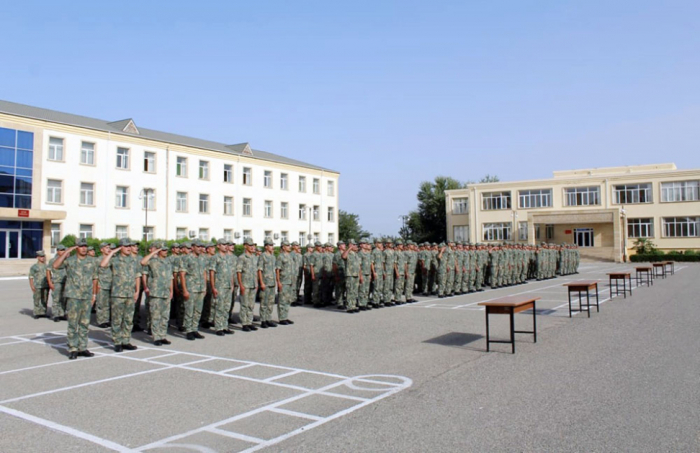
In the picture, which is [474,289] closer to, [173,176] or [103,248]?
[103,248]

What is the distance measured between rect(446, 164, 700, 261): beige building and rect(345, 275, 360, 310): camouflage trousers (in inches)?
1780

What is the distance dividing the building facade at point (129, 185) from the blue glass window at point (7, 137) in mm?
55

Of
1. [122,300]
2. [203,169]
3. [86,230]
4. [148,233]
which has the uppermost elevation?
[203,169]

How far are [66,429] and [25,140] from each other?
36132 mm

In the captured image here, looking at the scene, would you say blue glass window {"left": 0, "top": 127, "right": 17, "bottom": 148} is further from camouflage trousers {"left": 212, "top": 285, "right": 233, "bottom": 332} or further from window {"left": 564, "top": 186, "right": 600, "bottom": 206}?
window {"left": 564, "top": 186, "right": 600, "bottom": 206}

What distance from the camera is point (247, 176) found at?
50719mm

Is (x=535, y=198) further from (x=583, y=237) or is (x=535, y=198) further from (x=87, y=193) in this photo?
(x=87, y=193)

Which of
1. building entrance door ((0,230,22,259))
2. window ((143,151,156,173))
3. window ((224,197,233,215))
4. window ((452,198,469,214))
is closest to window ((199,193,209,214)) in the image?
window ((224,197,233,215))

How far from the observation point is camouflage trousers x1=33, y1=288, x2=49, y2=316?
14.1 meters

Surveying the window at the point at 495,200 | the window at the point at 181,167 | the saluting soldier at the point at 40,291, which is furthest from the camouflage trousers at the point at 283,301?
the window at the point at 495,200

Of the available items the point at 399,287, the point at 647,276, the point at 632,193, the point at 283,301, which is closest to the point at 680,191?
the point at 632,193

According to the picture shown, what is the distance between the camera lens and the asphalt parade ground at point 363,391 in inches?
190

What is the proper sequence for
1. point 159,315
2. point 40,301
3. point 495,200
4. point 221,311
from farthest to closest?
1. point 495,200
2. point 40,301
3. point 221,311
4. point 159,315

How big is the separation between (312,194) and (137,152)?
2009 cm
